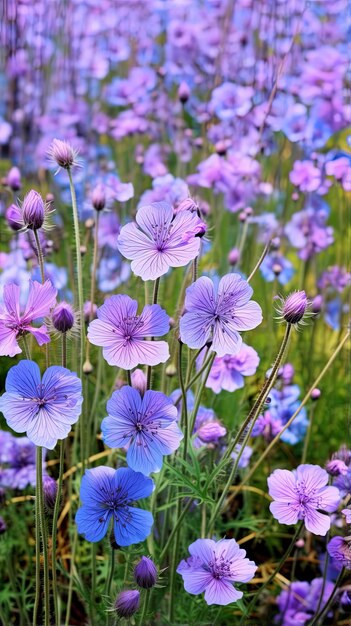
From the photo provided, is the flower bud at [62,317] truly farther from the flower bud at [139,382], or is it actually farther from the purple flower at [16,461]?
the purple flower at [16,461]

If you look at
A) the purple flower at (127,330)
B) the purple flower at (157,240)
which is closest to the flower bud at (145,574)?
the purple flower at (127,330)

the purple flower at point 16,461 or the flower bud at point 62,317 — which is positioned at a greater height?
the flower bud at point 62,317

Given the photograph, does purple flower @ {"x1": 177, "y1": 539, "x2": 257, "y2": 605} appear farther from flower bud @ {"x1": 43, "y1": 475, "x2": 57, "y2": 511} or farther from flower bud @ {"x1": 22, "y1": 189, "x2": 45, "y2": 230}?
flower bud @ {"x1": 22, "y1": 189, "x2": 45, "y2": 230}

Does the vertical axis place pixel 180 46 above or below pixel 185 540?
above

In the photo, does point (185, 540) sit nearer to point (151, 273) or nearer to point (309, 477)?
point (309, 477)

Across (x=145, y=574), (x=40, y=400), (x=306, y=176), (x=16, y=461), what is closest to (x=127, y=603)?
(x=145, y=574)

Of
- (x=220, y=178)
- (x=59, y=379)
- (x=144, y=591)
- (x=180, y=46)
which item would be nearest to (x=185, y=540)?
(x=144, y=591)

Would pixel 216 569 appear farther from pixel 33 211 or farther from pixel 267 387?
pixel 33 211
